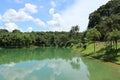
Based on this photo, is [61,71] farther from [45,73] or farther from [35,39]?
[35,39]

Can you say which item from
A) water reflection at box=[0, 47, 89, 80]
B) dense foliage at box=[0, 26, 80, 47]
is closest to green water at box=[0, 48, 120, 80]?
water reflection at box=[0, 47, 89, 80]

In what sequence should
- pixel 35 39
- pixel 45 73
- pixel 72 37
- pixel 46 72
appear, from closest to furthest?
pixel 45 73
pixel 46 72
pixel 35 39
pixel 72 37

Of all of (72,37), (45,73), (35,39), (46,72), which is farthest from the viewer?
(72,37)

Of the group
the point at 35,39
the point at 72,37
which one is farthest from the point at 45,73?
the point at 72,37

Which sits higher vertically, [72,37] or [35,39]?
[72,37]

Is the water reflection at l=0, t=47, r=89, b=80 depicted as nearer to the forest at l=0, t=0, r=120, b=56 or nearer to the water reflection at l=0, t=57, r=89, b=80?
the water reflection at l=0, t=57, r=89, b=80

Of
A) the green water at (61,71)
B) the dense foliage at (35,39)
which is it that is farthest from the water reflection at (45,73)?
the dense foliage at (35,39)

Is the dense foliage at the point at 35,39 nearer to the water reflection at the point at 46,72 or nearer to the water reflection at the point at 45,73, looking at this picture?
the water reflection at the point at 46,72

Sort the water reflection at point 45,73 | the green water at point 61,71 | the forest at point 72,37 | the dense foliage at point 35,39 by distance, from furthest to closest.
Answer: the dense foliage at point 35,39, the forest at point 72,37, the water reflection at point 45,73, the green water at point 61,71

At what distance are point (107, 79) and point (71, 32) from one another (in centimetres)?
8057

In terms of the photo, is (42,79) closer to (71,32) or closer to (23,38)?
(23,38)

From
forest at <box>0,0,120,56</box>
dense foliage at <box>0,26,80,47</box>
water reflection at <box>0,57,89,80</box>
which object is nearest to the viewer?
water reflection at <box>0,57,89,80</box>

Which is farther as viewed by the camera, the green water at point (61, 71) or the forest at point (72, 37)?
the forest at point (72, 37)

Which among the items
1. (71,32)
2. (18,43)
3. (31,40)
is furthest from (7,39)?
(71,32)
